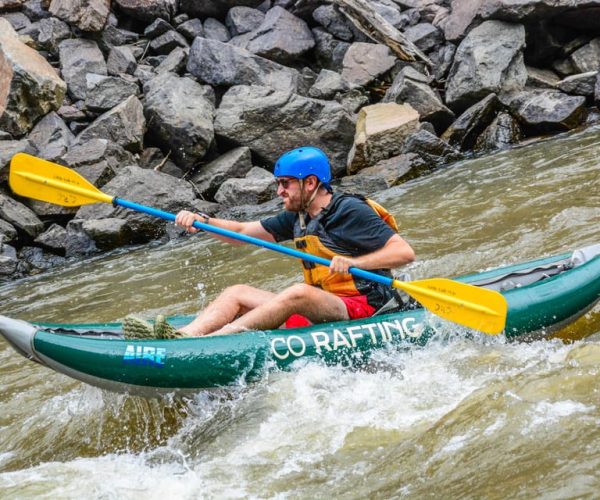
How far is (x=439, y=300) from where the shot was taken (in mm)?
3900

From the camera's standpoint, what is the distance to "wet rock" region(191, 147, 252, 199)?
10.6 m

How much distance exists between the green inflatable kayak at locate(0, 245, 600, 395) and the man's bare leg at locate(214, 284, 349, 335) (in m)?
0.11

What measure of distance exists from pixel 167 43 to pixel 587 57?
7764 millimetres

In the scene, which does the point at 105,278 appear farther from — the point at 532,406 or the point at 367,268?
the point at 532,406

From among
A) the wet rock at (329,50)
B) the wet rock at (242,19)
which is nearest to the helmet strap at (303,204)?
the wet rock at (329,50)

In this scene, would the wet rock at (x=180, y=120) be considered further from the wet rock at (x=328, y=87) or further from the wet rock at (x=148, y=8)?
the wet rock at (x=148, y=8)

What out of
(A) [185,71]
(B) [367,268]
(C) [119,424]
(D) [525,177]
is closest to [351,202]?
(B) [367,268]

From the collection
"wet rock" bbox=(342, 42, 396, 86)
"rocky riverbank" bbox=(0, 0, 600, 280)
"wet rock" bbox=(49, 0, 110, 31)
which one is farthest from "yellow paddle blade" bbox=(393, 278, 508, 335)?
"wet rock" bbox=(49, 0, 110, 31)

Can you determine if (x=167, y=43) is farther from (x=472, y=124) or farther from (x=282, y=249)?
(x=282, y=249)

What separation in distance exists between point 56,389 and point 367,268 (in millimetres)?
2228

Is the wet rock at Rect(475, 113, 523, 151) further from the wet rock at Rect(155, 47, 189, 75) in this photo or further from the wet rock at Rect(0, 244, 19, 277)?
the wet rock at Rect(0, 244, 19, 277)

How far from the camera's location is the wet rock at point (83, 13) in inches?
526

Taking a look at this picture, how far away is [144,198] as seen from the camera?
957 cm

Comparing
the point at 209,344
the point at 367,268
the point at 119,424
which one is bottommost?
the point at 119,424
